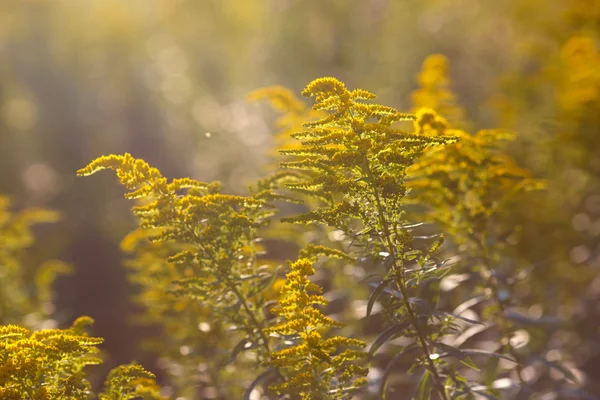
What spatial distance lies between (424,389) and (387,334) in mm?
416

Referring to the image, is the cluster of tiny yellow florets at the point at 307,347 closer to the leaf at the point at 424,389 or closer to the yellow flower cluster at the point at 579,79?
the leaf at the point at 424,389

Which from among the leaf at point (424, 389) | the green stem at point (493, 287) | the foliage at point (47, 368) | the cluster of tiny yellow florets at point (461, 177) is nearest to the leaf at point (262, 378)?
the foliage at point (47, 368)

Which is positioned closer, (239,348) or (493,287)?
(239,348)

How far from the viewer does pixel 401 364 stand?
622cm

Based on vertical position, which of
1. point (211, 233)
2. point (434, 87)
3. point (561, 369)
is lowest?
point (561, 369)

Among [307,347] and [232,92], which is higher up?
[232,92]

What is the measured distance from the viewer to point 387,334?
274cm

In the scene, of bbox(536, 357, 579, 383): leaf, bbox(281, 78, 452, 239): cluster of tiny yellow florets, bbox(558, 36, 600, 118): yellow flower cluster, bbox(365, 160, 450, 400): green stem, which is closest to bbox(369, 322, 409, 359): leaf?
bbox(365, 160, 450, 400): green stem

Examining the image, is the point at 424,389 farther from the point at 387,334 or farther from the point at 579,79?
the point at 579,79

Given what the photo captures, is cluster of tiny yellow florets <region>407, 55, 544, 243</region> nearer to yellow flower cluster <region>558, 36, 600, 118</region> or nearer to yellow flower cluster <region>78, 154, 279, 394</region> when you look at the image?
yellow flower cluster <region>78, 154, 279, 394</region>

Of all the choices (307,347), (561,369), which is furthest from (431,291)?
(561,369)

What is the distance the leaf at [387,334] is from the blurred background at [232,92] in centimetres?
314

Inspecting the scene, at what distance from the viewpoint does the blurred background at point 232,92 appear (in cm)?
624

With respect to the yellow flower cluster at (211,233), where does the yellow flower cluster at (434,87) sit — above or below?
above
